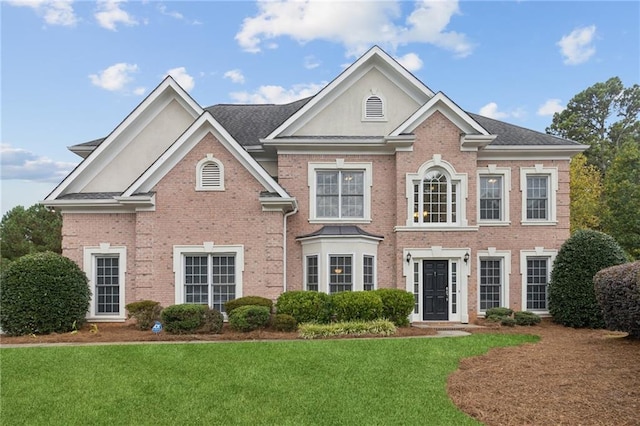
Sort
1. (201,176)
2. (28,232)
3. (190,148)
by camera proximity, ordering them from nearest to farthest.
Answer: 1. (190,148)
2. (201,176)
3. (28,232)

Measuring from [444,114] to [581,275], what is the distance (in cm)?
721

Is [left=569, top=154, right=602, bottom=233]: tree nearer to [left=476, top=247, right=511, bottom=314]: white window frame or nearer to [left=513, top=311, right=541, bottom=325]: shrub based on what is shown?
[left=476, top=247, right=511, bottom=314]: white window frame

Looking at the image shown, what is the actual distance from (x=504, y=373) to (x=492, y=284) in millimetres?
9669

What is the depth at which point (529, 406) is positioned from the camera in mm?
7281

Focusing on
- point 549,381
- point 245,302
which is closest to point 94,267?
point 245,302

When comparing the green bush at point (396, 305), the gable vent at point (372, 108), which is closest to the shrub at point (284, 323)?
the green bush at point (396, 305)

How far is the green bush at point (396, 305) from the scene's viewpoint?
1484 centimetres

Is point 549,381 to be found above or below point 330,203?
below

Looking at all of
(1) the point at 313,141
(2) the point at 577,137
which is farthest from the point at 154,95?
(2) the point at 577,137

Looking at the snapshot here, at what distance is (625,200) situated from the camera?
2997 centimetres

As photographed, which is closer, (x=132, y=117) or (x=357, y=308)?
(x=357, y=308)

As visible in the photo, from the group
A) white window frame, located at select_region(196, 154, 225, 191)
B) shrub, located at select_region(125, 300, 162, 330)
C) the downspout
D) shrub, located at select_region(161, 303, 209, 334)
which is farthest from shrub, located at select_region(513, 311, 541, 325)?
shrub, located at select_region(125, 300, 162, 330)

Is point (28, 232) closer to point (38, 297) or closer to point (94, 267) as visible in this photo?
point (94, 267)

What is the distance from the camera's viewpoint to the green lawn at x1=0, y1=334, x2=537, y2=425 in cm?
707
